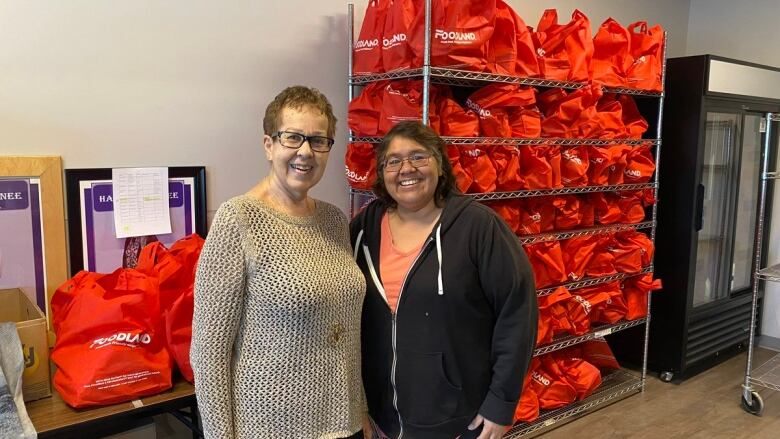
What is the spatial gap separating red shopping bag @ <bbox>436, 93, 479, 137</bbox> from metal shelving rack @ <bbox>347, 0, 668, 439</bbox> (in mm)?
49

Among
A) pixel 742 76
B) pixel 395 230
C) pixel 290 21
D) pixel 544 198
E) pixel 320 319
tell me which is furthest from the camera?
pixel 742 76

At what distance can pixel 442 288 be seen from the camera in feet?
5.24

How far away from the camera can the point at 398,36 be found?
Answer: 2.37m

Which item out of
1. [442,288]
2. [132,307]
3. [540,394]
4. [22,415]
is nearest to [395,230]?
[442,288]

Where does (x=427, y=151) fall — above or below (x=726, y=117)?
below

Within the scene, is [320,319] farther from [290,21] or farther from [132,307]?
A: [290,21]

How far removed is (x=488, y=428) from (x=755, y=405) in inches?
93.2

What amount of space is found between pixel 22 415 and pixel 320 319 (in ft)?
2.89

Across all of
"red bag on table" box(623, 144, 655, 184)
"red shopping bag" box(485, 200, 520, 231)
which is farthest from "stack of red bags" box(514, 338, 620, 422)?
"red bag on table" box(623, 144, 655, 184)

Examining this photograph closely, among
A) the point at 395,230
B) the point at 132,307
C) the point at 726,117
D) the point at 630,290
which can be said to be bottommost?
the point at 630,290

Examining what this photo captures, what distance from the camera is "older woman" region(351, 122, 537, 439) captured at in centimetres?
160

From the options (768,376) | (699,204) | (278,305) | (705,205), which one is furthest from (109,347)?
(705,205)

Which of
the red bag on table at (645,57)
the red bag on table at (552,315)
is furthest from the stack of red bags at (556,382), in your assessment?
the red bag on table at (645,57)

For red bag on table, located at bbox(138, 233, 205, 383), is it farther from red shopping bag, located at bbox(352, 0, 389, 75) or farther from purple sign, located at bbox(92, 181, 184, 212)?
red shopping bag, located at bbox(352, 0, 389, 75)
